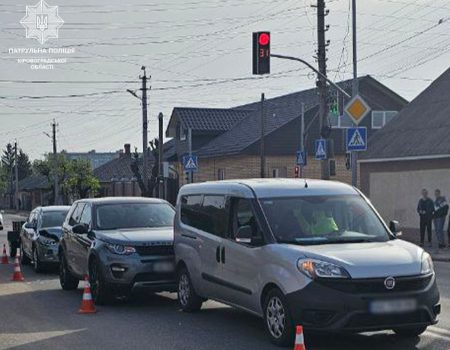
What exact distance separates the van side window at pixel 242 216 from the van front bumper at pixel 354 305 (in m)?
1.37

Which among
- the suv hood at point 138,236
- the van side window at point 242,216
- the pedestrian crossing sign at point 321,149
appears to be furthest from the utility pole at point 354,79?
the van side window at point 242,216

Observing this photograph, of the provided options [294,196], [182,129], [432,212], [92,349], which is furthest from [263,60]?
[182,129]

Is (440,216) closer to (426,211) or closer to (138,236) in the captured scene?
(426,211)

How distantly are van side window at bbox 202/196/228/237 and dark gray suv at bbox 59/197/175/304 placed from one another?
5.15 feet

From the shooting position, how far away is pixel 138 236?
40.0 ft

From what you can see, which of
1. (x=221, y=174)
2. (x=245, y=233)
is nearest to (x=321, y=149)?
(x=245, y=233)

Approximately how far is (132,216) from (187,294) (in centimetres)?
266

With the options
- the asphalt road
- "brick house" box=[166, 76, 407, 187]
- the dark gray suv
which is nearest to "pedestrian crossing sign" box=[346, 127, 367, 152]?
the asphalt road

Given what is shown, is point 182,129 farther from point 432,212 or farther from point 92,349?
point 92,349

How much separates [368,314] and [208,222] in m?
3.16

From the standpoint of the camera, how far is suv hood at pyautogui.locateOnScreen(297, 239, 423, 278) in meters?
7.95

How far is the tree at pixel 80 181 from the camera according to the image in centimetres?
6762

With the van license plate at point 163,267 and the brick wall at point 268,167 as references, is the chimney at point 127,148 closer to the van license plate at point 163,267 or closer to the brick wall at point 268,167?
the brick wall at point 268,167

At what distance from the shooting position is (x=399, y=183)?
28.8 m
